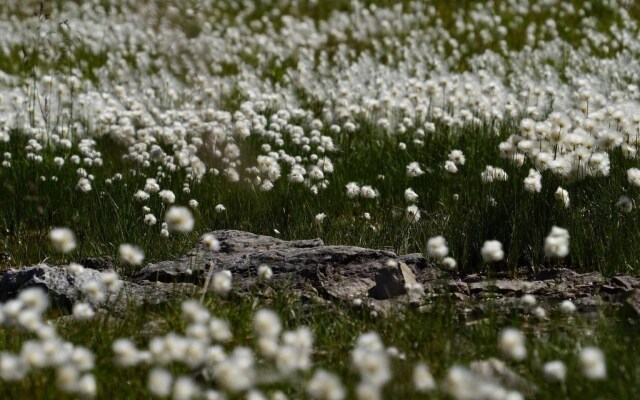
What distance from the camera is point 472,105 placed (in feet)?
31.7

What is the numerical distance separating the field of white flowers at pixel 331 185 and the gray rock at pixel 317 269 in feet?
0.99

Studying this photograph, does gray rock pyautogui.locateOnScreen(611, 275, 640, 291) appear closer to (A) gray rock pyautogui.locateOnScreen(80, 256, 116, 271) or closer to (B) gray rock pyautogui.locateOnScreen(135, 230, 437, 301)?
(B) gray rock pyautogui.locateOnScreen(135, 230, 437, 301)

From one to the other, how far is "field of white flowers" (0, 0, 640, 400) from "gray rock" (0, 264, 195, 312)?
0.10 m

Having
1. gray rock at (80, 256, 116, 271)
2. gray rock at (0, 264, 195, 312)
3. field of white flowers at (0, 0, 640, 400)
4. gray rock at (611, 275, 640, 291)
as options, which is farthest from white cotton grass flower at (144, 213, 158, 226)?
gray rock at (611, 275, 640, 291)

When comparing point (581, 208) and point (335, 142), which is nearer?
point (581, 208)

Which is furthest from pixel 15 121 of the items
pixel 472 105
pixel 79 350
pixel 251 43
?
pixel 79 350

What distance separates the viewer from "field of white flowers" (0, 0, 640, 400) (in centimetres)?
356

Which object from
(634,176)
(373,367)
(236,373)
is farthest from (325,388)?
(634,176)

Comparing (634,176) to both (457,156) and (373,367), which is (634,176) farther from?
(373,367)

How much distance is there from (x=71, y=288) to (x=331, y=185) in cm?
299

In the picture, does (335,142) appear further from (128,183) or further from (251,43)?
(251,43)

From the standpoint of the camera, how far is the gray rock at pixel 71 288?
16.4 feet

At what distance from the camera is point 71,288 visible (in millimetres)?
5133

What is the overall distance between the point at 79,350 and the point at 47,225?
4.49 metres
